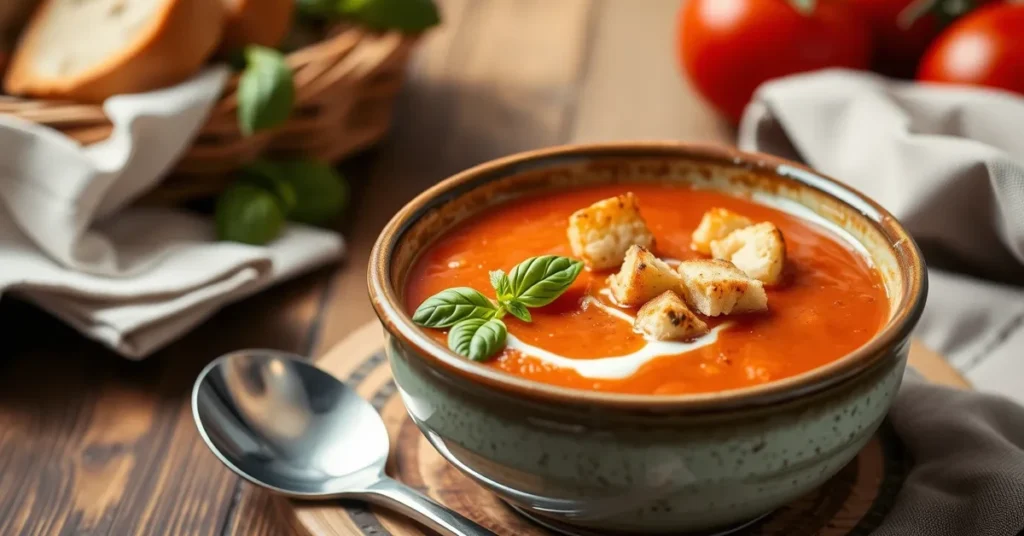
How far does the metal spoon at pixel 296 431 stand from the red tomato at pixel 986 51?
1.61 meters

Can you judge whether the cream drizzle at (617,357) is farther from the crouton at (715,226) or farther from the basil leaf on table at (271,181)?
the basil leaf on table at (271,181)

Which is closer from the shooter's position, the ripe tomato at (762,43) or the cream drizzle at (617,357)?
the cream drizzle at (617,357)

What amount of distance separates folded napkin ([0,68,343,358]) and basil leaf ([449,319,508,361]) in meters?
0.79

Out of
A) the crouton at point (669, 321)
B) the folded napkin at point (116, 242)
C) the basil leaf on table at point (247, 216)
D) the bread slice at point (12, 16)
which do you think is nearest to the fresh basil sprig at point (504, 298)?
the crouton at point (669, 321)

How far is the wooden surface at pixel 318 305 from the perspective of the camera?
1.66 meters

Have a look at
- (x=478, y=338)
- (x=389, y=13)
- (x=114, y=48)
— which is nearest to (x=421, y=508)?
(x=478, y=338)

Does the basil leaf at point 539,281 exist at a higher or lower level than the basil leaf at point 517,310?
higher

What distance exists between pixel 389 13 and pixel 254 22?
0.31 metres

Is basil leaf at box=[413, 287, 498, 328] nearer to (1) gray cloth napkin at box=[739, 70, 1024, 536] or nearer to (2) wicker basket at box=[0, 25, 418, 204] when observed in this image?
(1) gray cloth napkin at box=[739, 70, 1024, 536]

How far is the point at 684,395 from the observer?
1.18 meters

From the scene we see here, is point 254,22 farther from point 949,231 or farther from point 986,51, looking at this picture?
point 986,51

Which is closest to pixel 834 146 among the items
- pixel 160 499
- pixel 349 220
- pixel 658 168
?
pixel 658 168

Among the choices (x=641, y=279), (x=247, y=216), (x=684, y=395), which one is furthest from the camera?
(x=247, y=216)

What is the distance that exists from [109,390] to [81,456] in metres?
0.19
